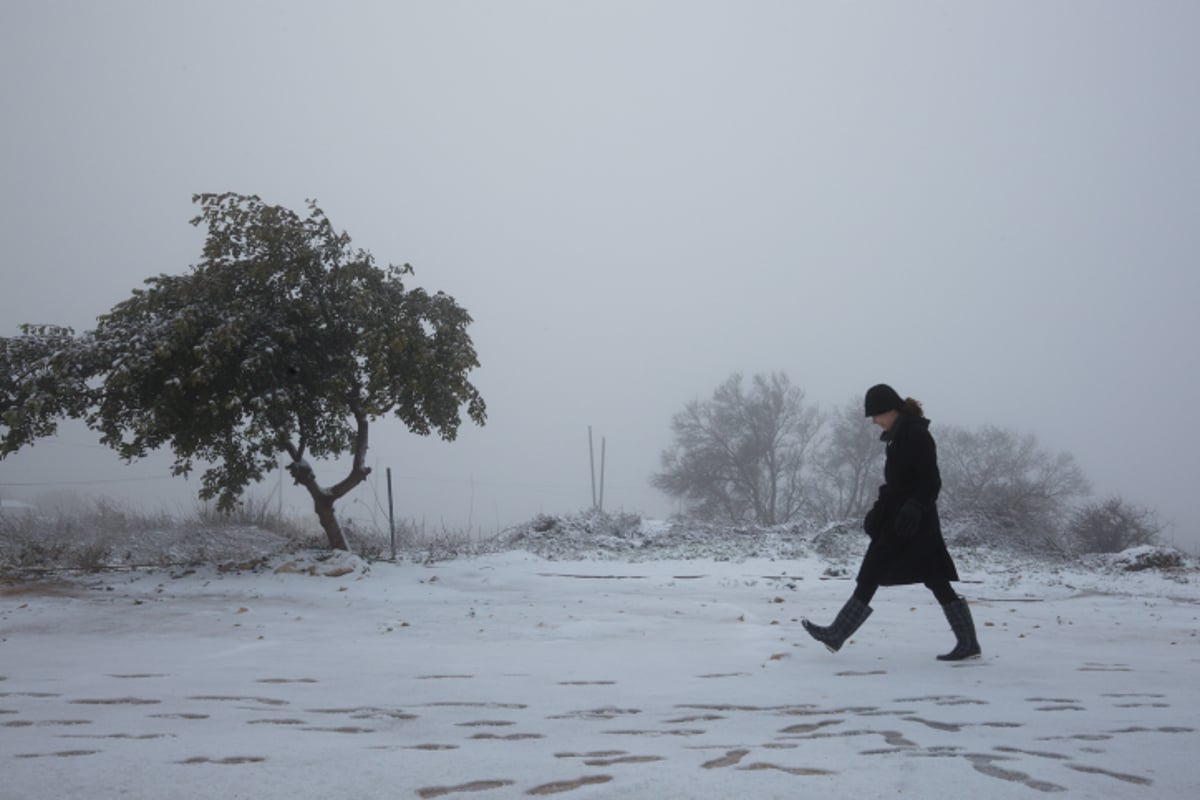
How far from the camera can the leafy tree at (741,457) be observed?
38.6 meters

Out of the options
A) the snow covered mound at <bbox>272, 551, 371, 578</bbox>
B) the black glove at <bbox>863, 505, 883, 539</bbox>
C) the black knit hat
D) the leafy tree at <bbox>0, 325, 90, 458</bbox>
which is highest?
the leafy tree at <bbox>0, 325, 90, 458</bbox>

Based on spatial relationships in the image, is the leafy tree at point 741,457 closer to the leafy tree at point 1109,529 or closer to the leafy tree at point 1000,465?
the leafy tree at point 1000,465

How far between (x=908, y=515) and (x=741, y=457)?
33.6 m

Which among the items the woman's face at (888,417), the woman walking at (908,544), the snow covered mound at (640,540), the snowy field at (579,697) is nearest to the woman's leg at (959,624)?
the woman walking at (908,544)

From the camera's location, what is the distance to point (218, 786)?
2.56m

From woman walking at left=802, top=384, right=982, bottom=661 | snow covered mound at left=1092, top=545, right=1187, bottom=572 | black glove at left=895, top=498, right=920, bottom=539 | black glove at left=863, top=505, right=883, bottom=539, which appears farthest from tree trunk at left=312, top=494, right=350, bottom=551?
snow covered mound at left=1092, top=545, right=1187, bottom=572

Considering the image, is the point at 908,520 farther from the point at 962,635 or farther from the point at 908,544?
the point at 962,635

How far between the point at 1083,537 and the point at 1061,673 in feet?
54.2

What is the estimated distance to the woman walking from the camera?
5.55 metres

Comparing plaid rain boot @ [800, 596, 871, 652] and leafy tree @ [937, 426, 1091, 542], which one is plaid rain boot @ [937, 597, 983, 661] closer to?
plaid rain boot @ [800, 596, 871, 652]

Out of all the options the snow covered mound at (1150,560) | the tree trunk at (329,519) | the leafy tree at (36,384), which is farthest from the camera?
the snow covered mound at (1150,560)

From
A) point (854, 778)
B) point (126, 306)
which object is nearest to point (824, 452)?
point (126, 306)

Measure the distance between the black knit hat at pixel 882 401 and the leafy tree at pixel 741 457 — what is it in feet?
107

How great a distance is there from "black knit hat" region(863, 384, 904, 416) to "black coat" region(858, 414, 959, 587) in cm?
17
